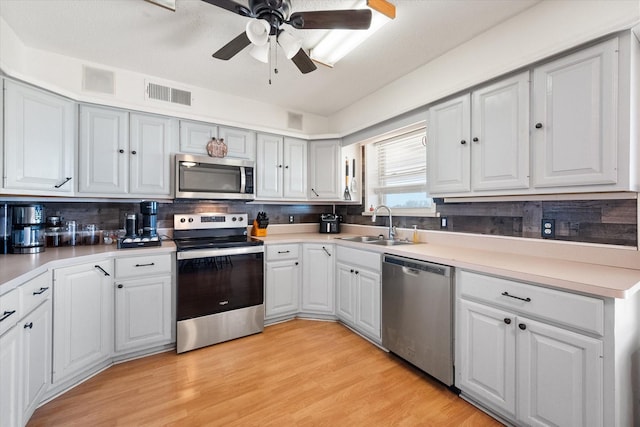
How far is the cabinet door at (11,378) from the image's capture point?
47.0 inches

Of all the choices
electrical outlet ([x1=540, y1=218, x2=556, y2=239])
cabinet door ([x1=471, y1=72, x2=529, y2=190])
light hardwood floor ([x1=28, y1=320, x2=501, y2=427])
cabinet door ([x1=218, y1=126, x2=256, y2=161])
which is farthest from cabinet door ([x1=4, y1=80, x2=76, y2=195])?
electrical outlet ([x1=540, y1=218, x2=556, y2=239])

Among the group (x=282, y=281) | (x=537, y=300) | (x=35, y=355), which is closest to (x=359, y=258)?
(x=282, y=281)

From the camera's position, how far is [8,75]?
1.74 metres

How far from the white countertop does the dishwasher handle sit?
0.04 m

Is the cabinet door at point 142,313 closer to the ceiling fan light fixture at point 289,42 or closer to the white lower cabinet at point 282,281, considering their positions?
the white lower cabinet at point 282,281

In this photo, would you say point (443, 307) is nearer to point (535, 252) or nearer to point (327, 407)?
point (535, 252)

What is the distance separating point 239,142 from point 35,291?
2.06 meters

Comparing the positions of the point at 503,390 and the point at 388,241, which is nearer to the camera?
the point at 503,390

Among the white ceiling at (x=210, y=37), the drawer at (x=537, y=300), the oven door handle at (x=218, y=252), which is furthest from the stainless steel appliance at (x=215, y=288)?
the drawer at (x=537, y=300)

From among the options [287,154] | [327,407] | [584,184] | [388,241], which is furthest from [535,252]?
[287,154]

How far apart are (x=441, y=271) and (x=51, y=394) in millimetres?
2660

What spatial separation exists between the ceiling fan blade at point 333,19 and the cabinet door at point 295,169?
1797mm

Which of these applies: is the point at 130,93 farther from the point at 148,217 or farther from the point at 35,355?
the point at 35,355

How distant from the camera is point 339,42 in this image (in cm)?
210
